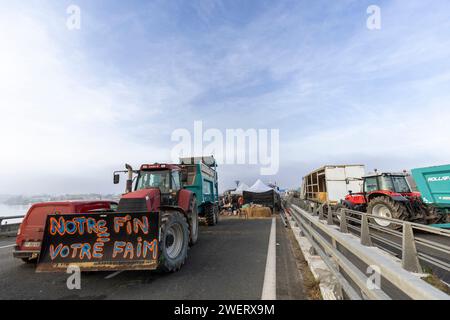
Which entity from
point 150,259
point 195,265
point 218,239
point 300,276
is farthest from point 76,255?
point 218,239

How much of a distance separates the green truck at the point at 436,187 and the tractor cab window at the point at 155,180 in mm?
8933

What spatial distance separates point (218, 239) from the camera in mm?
7805

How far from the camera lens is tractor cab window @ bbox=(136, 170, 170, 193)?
6691 millimetres

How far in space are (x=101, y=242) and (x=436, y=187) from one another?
1032cm

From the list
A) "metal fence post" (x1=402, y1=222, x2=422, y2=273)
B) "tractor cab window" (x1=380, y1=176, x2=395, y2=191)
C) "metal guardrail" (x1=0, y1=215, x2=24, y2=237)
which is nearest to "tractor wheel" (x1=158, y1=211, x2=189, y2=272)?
"metal fence post" (x1=402, y1=222, x2=422, y2=273)

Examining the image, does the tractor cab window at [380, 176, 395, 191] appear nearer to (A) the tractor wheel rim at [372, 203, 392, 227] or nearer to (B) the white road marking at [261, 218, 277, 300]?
(A) the tractor wheel rim at [372, 203, 392, 227]

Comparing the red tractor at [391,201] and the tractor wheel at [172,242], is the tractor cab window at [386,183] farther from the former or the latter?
the tractor wheel at [172,242]

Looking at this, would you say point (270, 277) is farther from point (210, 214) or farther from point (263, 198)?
point (263, 198)

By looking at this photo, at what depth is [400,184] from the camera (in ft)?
32.6

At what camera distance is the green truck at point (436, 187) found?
7598mm

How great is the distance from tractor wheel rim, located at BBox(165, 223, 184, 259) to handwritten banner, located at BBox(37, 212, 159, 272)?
0.69m

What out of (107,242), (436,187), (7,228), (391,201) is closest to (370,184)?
(391,201)

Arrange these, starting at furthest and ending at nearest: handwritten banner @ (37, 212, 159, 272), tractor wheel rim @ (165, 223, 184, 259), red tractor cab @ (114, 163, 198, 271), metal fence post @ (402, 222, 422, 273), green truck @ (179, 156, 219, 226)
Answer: green truck @ (179, 156, 219, 226) → tractor wheel rim @ (165, 223, 184, 259) → red tractor cab @ (114, 163, 198, 271) → handwritten banner @ (37, 212, 159, 272) → metal fence post @ (402, 222, 422, 273)
